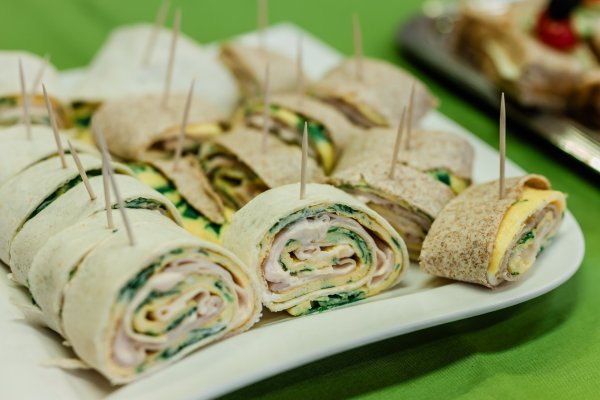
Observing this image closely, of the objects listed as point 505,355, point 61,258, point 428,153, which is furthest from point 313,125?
point 61,258

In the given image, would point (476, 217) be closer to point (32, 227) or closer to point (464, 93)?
point (32, 227)

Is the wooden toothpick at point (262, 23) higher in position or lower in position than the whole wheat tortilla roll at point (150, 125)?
higher

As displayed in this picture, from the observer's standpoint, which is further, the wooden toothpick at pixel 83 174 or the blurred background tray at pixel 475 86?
the blurred background tray at pixel 475 86

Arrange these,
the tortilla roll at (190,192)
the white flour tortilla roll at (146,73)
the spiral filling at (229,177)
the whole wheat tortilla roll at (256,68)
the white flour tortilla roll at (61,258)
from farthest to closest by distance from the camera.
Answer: the whole wheat tortilla roll at (256,68) → the white flour tortilla roll at (146,73) → the spiral filling at (229,177) → the tortilla roll at (190,192) → the white flour tortilla roll at (61,258)

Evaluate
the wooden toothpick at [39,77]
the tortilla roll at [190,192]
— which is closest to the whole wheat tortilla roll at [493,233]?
the tortilla roll at [190,192]

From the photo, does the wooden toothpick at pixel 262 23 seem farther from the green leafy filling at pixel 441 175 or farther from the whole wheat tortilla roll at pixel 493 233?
the whole wheat tortilla roll at pixel 493 233

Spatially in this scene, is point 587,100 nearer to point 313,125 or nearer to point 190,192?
point 313,125

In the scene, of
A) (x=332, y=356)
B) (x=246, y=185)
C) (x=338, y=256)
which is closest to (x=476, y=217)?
(x=338, y=256)
